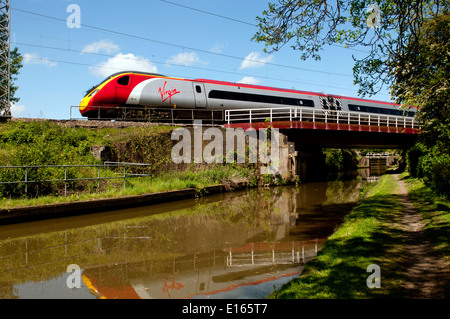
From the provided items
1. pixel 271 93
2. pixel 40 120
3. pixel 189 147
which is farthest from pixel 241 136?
pixel 40 120

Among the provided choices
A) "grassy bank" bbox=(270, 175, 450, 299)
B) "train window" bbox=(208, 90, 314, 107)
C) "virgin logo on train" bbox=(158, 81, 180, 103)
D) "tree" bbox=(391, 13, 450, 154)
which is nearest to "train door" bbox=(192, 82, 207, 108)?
"train window" bbox=(208, 90, 314, 107)

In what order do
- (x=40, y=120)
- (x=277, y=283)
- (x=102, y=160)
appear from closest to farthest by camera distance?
1. (x=277, y=283)
2. (x=102, y=160)
3. (x=40, y=120)

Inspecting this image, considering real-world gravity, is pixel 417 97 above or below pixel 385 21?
below

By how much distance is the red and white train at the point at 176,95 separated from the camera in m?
18.7

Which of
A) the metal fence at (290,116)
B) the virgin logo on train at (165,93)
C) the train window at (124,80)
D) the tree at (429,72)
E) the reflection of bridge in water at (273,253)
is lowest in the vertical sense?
the reflection of bridge in water at (273,253)

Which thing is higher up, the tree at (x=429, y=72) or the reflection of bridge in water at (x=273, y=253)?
the tree at (x=429, y=72)

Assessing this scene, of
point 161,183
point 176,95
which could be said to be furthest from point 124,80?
point 161,183

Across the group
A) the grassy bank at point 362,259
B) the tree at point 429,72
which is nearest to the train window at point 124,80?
the tree at point 429,72

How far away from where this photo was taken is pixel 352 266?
15.5ft

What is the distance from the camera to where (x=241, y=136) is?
20.8 meters

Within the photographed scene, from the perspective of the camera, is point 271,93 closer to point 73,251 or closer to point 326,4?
point 326,4

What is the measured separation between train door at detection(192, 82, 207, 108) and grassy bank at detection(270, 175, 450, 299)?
1463 centimetres

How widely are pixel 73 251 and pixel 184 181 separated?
8942 millimetres

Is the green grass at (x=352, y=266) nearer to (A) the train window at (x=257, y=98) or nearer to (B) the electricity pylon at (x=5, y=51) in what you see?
(A) the train window at (x=257, y=98)
